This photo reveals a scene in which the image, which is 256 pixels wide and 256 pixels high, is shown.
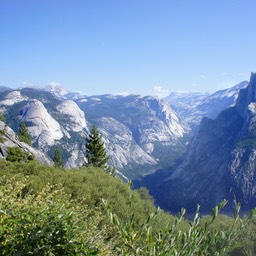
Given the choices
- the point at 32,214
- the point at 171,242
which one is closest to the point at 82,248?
the point at 32,214

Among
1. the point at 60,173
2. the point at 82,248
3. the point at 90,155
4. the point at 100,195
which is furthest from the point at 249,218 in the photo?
the point at 90,155

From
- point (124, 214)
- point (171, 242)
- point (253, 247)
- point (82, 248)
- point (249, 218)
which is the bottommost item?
point (253, 247)

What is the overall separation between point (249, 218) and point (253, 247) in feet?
98.8

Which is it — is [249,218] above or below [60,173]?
above

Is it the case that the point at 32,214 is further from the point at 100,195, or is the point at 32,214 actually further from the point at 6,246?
the point at 100,195

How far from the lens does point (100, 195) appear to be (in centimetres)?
3083

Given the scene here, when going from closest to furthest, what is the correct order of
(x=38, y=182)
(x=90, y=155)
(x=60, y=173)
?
(x=38, y=182), (x=60, y=173), (x=90, y=155)

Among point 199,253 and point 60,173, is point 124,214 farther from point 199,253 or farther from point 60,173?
point 199,253

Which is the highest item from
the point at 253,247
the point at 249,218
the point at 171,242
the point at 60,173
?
the point at 249,218

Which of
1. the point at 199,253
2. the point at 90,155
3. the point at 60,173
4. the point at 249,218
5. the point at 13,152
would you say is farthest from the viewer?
the point at 90,155

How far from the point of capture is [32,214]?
7562 mm

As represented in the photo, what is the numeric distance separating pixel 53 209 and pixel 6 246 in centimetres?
160

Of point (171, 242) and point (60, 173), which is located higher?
point (171, 242)

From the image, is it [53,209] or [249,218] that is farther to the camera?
[53,209]
